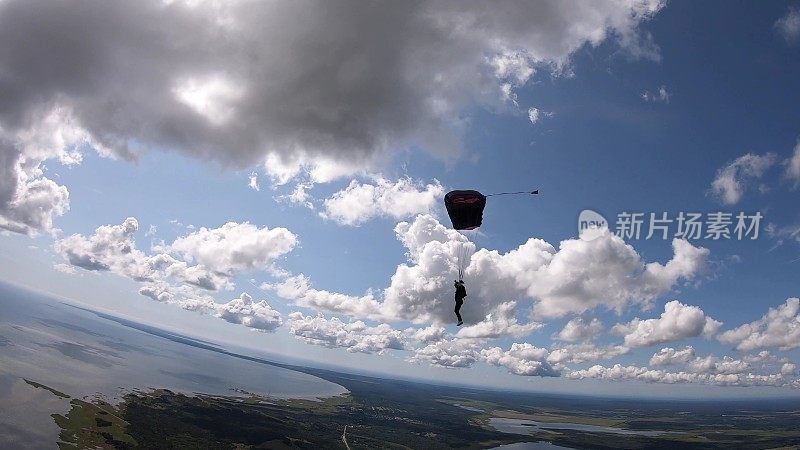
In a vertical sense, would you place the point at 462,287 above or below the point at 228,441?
above

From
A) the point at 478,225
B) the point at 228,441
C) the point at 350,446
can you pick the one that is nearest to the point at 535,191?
the point at 478,225

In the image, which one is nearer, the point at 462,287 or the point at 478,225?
the point at 462,287

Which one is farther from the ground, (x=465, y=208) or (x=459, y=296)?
(x=465, y=208)

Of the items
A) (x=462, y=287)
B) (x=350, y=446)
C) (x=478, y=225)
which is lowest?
(x=350, y=446)

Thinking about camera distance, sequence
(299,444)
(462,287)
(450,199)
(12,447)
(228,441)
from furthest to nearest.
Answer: (299,444) < (228,441) < (12,447) < (450,199) < (462,287)

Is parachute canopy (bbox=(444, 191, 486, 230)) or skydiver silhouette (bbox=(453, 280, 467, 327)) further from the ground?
parachute canopy (bbox=(444, 191, 486, 230))

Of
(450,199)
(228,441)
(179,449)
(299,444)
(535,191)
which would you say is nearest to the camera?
(535,191)

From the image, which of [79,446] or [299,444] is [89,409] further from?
[299,444]

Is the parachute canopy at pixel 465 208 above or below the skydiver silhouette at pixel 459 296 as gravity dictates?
above
